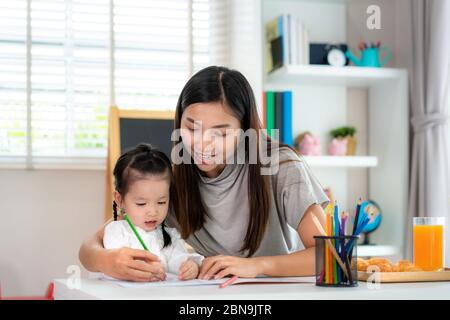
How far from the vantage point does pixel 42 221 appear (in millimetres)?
3117

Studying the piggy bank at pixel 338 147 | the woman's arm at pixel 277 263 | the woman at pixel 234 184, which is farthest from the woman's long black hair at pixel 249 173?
the piggy bank at pixel 338 147

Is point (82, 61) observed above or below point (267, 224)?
above

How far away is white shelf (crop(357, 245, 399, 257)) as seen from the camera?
10.4ft

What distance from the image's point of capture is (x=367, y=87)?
140 inches

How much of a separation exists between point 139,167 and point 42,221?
1.87 meters

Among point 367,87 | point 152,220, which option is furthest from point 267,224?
point 367,87

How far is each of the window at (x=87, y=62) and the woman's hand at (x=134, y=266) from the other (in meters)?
2.04

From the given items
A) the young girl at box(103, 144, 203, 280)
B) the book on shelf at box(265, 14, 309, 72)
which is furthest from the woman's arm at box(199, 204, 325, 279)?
the book on shelf at box(265, 14, 309, 72)

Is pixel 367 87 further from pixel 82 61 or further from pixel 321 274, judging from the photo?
pixel 321 274

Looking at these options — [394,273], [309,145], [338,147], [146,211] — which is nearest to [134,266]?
[146,211]

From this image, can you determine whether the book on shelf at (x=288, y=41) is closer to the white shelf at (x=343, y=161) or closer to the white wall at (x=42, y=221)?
the white shelf at (x=343, y=161)

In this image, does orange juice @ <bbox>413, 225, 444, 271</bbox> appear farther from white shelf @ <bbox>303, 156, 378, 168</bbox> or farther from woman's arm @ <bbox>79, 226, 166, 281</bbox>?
white shelf @ <bbox>303, 156, 378, 168</bbox>

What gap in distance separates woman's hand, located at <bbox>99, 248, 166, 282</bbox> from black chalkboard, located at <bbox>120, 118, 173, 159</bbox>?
1732mm
